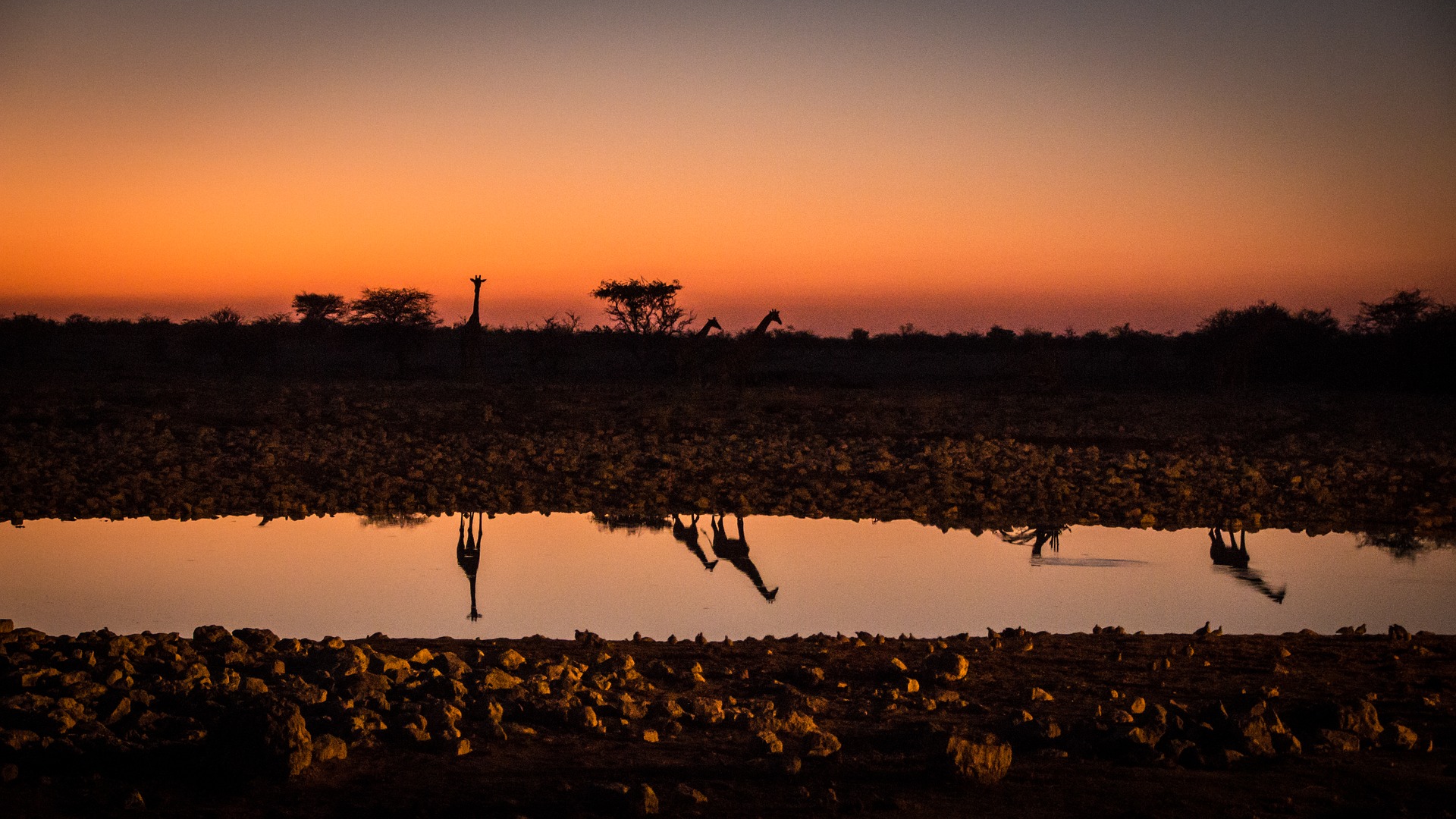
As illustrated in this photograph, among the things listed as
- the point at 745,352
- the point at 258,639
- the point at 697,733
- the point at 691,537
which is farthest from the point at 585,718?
the point at 745,352

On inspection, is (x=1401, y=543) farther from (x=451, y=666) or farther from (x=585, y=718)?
(x=451, y=666)

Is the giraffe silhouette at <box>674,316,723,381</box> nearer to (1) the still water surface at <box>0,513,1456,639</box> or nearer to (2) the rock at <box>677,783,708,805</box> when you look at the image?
(1) the still water surface at <box>0,513,1456,639</box>

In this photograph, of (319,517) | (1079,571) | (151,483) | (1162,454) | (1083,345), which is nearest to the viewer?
(1079,571)

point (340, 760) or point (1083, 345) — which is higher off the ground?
point (1083, 345)

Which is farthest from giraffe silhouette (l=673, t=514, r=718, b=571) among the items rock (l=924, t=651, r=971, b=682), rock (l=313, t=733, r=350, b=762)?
rock (l=313, t=733, r=350, b=762)

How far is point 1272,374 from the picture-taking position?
120 feet

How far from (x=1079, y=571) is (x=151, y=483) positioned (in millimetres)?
10014

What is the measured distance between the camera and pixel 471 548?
10.4 m

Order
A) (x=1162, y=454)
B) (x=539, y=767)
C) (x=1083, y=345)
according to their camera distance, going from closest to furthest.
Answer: (x=539, y=767), (x=1162, y=454), (x=1083, y=345)

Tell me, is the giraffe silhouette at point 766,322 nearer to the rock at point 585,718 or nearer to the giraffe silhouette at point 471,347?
the giraffe silhouette at point 471,347

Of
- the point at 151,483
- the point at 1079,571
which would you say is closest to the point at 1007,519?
the point at 1079,571

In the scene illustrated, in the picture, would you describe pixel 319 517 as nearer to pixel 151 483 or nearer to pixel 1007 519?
pixel 151 483

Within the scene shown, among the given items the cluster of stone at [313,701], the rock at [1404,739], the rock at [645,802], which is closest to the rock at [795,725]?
the cluster of stone at [313,701]

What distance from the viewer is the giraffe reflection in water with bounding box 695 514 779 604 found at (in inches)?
352
